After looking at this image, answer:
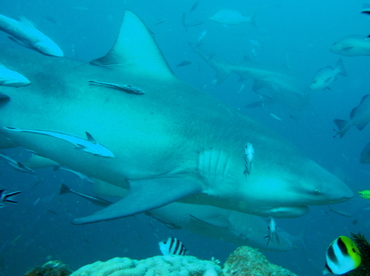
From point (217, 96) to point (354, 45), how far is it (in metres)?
56.4

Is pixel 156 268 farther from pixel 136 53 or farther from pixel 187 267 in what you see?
pixel 136 53

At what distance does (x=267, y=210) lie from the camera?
325 centimetres

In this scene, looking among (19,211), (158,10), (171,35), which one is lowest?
(19,211)

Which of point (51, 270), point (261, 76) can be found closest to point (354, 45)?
point (261, 76)

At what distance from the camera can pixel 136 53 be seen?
3.74m

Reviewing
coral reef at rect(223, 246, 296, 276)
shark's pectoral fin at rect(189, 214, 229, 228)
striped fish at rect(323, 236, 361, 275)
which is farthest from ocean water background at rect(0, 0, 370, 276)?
striped fish at rect(323, 236, 361, 275)

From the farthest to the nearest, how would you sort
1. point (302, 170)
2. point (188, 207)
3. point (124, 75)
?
1. point (188, 207)
2. point (124, 75)
3. point (302, 170)

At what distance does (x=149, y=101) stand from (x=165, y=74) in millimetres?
625

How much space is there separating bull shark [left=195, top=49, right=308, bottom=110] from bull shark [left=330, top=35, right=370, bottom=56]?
15.9 feet

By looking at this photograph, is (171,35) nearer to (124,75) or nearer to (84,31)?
(84,31)

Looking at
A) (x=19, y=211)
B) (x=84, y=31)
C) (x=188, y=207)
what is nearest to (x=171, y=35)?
(x=84, y=31)

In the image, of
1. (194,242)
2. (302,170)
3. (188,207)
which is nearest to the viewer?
(302,170)

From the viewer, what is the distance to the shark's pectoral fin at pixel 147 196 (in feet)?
7.75

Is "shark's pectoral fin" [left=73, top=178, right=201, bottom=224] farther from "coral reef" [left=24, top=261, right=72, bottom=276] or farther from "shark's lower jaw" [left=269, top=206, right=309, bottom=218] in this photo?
"shark's lower jaw" [left=269, top=206, right=309, bottom=218]
